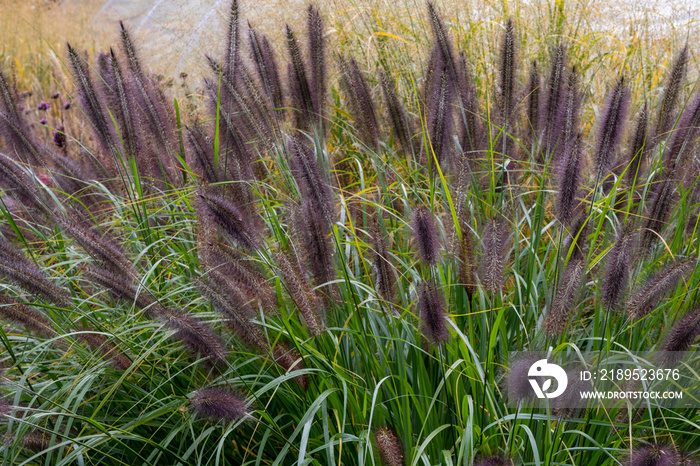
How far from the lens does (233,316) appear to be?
4.55 ft

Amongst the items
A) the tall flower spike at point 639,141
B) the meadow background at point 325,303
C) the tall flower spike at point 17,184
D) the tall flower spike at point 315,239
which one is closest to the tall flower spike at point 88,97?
the meadow background at point 325,303

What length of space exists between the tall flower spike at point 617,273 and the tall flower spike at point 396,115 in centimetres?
106

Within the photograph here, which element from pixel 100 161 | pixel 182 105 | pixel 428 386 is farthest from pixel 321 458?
pixel 182 105

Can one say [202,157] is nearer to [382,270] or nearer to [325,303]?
[325,303]

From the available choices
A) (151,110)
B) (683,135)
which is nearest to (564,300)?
(683,135)

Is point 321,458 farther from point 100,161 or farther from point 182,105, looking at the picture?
point 182,105

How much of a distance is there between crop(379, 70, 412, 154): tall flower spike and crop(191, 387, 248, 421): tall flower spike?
4.30 feet

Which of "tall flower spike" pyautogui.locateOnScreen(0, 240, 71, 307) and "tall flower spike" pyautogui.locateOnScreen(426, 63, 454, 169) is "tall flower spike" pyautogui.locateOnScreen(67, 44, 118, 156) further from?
"tall flower spike" pyautogui.locateOnScreen(426, 63, 454, 169)

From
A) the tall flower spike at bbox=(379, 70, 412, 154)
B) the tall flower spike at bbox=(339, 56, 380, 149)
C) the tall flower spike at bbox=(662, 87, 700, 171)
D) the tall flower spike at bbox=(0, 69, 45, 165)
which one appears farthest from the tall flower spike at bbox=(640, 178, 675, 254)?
the tall flower spike at bbox=(0, 69, 45, 165)

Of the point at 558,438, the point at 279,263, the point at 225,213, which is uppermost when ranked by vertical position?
the point at 225,213

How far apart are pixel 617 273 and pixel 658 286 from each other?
0.10 metres

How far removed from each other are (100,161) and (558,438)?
2351 mm

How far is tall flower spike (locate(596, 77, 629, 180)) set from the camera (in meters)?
1.68

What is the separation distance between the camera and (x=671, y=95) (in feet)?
6.70
